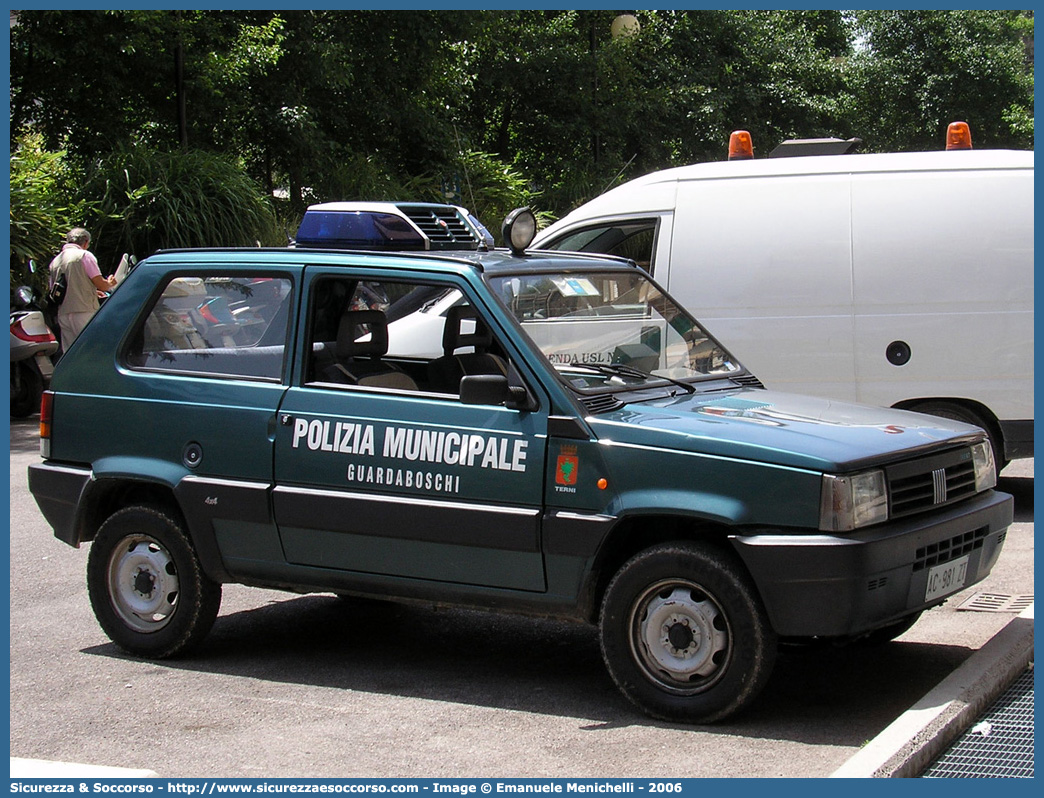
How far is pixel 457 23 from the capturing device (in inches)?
1048

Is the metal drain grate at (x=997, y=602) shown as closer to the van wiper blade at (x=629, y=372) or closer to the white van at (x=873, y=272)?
the van wiper blade at (x=629, y=372)

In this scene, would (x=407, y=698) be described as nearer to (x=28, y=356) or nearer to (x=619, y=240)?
(x=619, y=240)

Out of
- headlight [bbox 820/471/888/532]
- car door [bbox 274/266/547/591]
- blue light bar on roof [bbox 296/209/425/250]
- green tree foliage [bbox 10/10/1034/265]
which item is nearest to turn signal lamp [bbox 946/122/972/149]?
blue light bar on roof [bbox 296/209/425/250]

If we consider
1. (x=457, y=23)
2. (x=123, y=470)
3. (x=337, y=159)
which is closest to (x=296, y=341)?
(x=123, y=470)

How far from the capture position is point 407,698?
5.30m

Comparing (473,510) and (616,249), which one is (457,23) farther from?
(473,510)

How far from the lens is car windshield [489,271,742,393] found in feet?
17.7

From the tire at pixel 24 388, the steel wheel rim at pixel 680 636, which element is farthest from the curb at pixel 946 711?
the tire at pixel 24 388

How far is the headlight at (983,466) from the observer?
209 inches

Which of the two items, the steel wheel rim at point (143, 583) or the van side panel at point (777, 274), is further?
the van side panel at point (777, 274)

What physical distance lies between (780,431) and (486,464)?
1084 millimetres

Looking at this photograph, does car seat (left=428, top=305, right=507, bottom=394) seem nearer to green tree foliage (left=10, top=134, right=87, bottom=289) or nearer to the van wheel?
the van wheel

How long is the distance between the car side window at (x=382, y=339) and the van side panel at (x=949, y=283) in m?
3.88

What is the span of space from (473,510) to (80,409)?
6.44 feet
